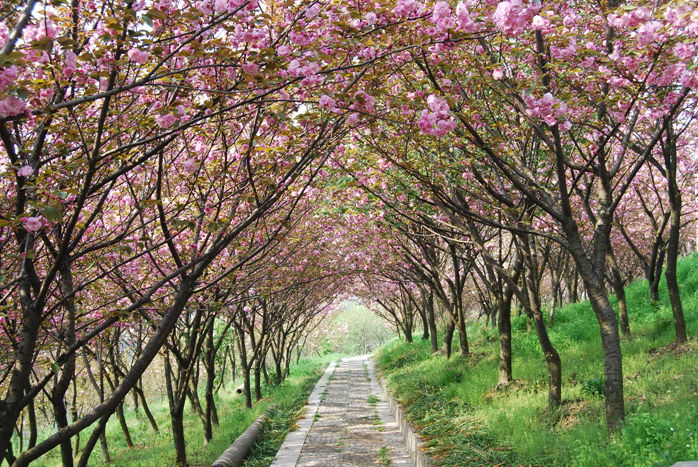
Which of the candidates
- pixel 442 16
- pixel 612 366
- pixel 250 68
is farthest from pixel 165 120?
pixel 612 366

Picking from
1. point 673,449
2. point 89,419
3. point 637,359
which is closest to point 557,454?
point 673,449

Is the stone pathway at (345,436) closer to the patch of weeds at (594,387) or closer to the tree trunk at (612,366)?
the patch of weeds at (594,387)

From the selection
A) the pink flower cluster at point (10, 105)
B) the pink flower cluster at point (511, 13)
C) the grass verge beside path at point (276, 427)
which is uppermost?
the pink flower cluster at point (511, 13)

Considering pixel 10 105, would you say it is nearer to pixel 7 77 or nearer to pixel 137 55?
pixel 7 77

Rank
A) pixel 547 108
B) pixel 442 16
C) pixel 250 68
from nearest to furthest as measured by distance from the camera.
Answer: pixel 250 68 → pixel 442 16 → pixel 547 108

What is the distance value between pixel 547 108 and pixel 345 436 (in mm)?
6946

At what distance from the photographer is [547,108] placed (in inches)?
187

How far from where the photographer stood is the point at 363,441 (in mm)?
8930

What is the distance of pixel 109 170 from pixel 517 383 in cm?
726

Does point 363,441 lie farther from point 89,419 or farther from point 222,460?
point 89,419

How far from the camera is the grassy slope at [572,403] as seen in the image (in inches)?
187

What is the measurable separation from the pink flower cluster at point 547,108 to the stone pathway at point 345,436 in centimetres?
504

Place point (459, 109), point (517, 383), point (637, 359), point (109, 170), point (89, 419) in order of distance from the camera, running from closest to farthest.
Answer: point (89, 419) < point (109, 170) < point (459, 109) < point (637, 359) < point (517, 383)

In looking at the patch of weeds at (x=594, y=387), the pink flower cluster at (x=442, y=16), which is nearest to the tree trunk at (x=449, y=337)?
the patch of weeds at (x=594, y=387)
